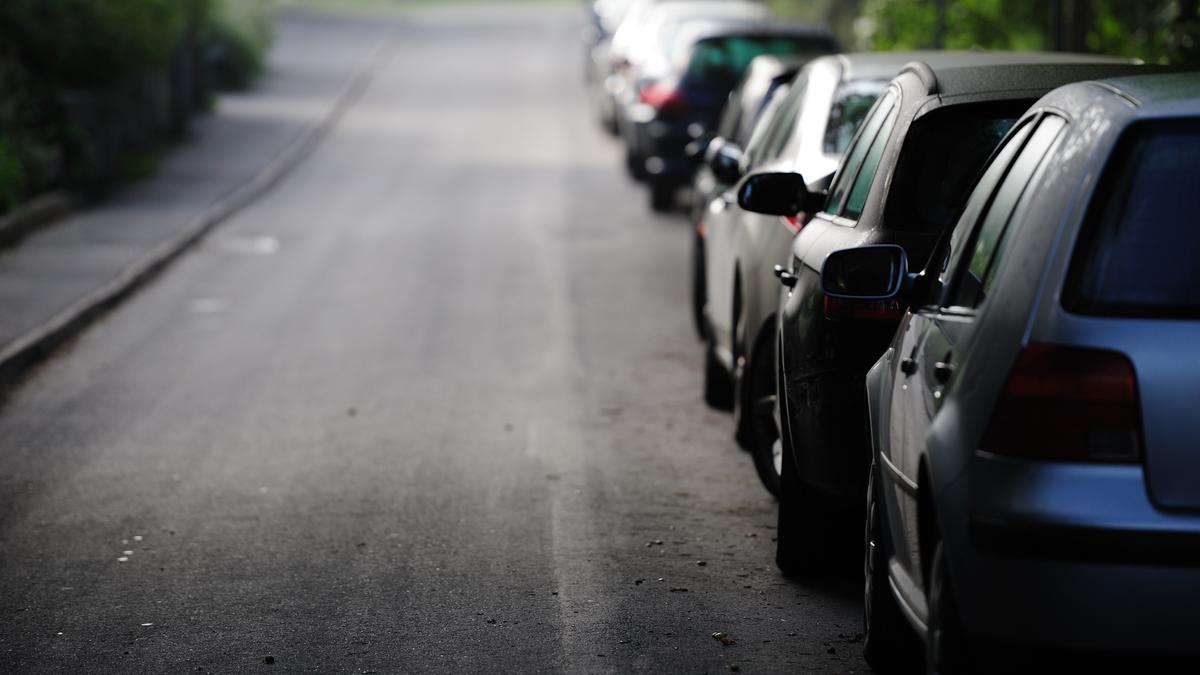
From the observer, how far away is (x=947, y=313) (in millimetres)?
4906

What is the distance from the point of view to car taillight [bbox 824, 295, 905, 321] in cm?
641

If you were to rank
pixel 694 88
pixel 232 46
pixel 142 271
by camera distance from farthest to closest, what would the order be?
1. pixel 232 46
2. pixel 694 88
3. pixel 142 271

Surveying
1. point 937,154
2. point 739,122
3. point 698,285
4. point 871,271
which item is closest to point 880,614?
point 871,271

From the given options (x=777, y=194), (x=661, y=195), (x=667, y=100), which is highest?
(x=777, y=194)

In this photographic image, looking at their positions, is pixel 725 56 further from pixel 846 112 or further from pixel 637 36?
pixel 846 112

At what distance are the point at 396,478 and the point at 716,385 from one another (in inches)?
95.6

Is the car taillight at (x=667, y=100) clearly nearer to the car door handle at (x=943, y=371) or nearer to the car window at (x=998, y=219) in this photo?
the car window at (x=998, y=219)

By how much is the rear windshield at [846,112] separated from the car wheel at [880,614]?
3856mm

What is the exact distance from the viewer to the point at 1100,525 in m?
4.03

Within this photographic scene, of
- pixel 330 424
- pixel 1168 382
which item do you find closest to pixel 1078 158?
pixel 1168 382

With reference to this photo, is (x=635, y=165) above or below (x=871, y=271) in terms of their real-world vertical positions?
below

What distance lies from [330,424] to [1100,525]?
6524 millimetres

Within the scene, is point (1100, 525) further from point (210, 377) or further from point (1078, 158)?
point (210, 377)

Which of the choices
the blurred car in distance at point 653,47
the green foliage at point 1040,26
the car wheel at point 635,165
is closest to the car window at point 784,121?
the green foliage at point 1040,26
